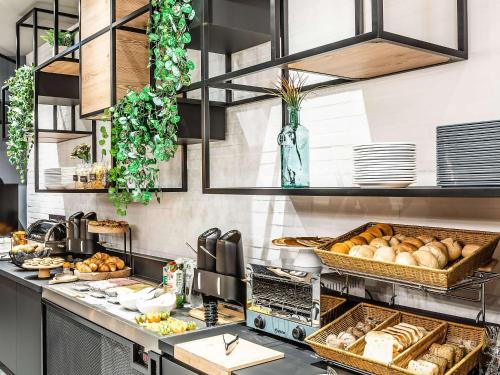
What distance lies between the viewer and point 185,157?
3.20 metres

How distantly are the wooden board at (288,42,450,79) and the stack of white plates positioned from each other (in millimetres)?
2444

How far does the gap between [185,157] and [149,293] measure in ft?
3.05

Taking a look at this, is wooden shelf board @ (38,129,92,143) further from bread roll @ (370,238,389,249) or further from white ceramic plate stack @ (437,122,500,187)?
white ceramic plate stack @ (437,122,500,187)

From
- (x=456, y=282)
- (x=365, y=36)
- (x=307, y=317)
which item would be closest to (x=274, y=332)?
(x=307, y=317)

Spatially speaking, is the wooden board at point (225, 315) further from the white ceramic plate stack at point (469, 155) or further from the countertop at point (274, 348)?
the white ceramic plate stack at point (469, 155)

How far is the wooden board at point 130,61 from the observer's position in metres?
3.08

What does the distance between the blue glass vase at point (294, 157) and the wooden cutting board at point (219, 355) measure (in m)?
0.60

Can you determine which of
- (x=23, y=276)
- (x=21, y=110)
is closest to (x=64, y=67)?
(x=21, y=110)

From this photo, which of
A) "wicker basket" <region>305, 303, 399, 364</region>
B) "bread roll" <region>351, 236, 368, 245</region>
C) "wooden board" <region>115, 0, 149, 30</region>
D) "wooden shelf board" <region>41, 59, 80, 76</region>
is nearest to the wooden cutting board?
"wicker basket" <region>305, 303, 399, 364</region>

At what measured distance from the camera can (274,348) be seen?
1.94 metres

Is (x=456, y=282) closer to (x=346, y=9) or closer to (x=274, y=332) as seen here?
(x=274, y=332)

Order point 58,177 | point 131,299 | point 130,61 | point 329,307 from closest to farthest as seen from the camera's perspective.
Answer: point 329,307 → point 131,299 → point 130,61 → point 58,177

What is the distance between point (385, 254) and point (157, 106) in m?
1.49

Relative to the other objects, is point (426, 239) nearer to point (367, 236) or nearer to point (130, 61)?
point (367, 236)
